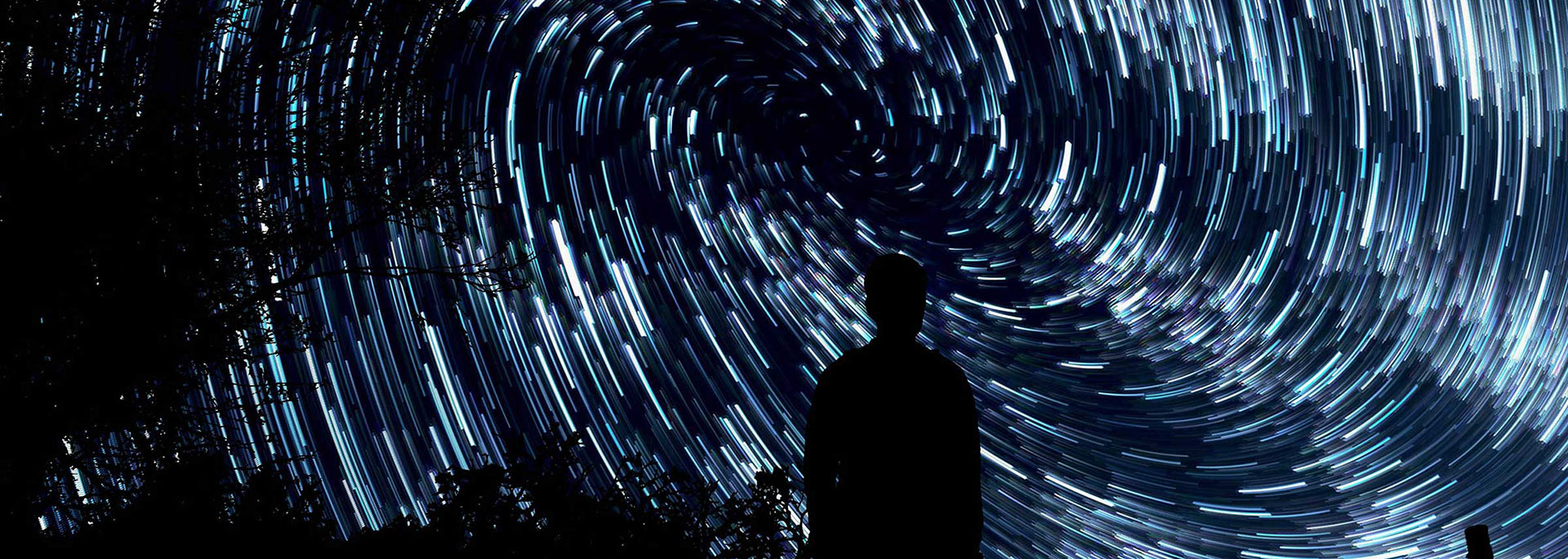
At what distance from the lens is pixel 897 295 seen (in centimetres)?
290

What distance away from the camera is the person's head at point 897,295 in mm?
2902

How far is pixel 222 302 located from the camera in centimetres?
763

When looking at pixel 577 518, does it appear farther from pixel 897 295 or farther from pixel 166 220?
pixel 897 295

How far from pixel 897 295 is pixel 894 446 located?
44cm

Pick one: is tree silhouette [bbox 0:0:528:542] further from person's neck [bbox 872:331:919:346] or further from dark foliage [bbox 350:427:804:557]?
person's neck [bbox 872:331:919:346]

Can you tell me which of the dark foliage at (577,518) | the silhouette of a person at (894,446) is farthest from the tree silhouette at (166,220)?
the silhouette of a person at (894,446)

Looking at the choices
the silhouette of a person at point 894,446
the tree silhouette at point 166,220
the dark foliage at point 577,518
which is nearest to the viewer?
the silhouette of a person at point 894,446

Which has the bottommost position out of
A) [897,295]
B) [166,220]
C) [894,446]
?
[894,446]

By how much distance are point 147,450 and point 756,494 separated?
20.5 ft

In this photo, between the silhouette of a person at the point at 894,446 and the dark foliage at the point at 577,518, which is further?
the dark foliage at the point at 577,518

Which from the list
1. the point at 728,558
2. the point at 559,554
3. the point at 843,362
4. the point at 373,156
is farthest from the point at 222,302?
the point at 843,362

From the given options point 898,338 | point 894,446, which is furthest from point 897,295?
point 894,446

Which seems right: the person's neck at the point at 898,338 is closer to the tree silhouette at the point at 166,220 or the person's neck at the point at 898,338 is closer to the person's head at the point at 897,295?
the person's head at the point at 897,295

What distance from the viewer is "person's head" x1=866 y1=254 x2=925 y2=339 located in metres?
2.90
